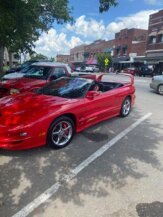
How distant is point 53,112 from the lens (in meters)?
4.44

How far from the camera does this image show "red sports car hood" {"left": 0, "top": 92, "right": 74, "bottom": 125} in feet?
13.9

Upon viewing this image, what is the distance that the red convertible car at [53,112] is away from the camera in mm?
4030

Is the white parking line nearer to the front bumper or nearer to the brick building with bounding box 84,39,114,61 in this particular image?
the front bumper

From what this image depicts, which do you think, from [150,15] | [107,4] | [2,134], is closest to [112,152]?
[2,134]

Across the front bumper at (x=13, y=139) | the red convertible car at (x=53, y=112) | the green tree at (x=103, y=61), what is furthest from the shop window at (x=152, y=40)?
the front bumper at (x=13, y=139)

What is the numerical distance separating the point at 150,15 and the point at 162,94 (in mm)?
32368

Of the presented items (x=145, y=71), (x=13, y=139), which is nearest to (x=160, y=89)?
(x=13, y=139)

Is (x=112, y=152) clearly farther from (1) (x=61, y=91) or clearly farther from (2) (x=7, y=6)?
(2) (x=7, y=6)

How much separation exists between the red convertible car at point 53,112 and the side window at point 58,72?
2.53 metres

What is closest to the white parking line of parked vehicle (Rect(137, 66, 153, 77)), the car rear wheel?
the car rear wheel

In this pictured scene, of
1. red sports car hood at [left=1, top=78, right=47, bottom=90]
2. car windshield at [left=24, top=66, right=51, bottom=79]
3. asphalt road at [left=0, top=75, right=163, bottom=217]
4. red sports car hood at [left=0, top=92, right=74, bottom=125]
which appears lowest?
asphalt road at [left=0, top=75, right=163, bottom=217]

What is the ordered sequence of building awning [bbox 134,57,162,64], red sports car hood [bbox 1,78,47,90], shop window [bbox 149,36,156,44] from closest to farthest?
1. red sports car hood [bbox 1,78,47,90]
2. building awning [bbox 134,57,162,64]
3. shop window [bbox 149,36,156,44]

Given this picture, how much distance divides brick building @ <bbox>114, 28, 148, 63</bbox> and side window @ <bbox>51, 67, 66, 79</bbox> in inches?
1501

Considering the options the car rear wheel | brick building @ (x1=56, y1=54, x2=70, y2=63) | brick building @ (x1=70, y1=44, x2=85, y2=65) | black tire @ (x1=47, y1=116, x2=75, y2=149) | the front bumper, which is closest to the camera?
the front bumper
